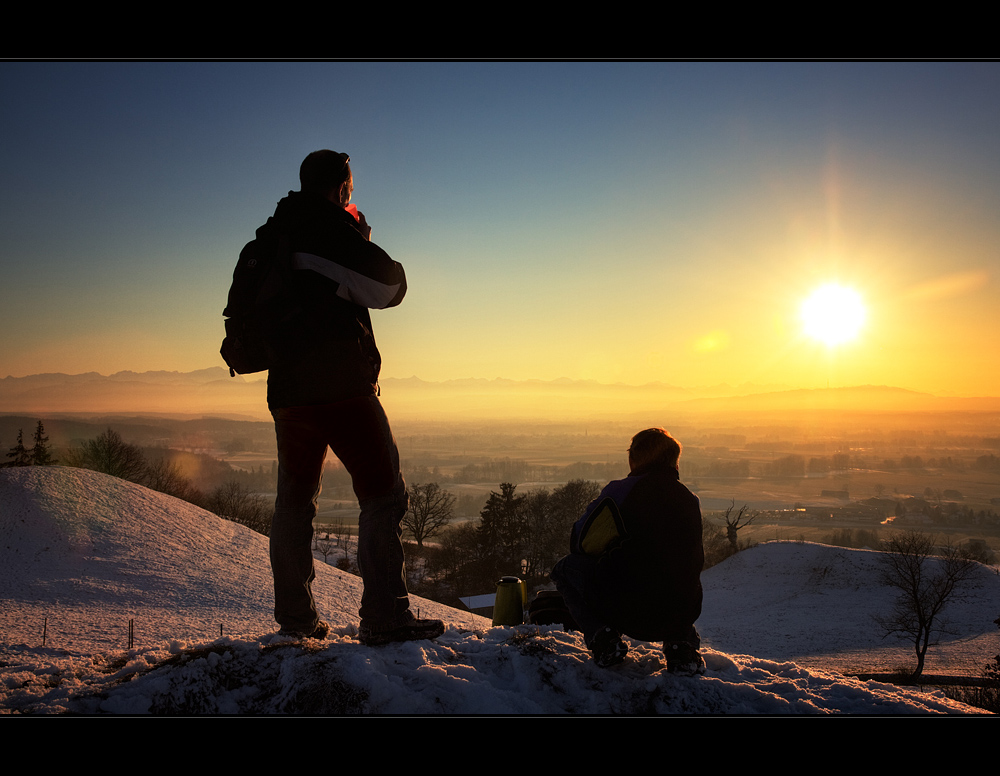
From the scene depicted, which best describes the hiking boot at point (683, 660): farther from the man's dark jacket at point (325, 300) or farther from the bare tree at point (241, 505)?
the bare tree at point (241, 505)

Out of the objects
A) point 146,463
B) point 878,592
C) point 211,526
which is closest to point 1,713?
point 211,526

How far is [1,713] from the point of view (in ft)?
7.57

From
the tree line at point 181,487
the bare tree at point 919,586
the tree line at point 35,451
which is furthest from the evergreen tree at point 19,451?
the bare tree at point 919,586

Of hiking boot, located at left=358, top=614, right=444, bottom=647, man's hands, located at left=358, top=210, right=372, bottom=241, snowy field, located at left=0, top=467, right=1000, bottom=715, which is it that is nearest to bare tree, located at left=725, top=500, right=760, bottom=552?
snowy field, located at left=0, top=467, right=1000, bottom=715

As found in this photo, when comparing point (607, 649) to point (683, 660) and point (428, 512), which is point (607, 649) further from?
point (428, 512)

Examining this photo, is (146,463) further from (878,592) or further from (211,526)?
(878,592)

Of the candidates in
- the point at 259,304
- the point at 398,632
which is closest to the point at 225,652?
the point at 398,632

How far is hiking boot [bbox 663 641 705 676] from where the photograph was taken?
9.22ft

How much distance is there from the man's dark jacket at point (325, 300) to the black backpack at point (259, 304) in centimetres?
3

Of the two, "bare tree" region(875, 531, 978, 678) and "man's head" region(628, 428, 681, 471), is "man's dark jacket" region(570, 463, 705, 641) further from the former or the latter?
"bare tree" region(875, 531, 978, 678)

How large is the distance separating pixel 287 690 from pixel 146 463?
41.5 metres

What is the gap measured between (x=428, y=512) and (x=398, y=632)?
37.7m

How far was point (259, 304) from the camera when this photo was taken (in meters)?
2.66
